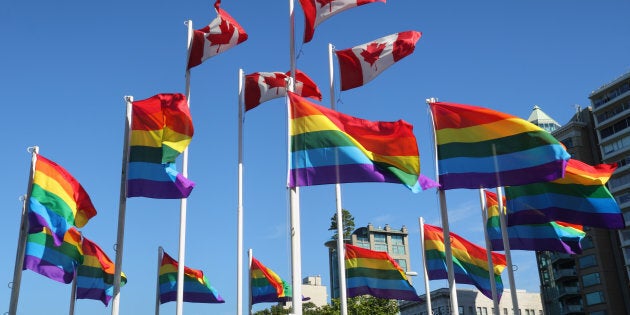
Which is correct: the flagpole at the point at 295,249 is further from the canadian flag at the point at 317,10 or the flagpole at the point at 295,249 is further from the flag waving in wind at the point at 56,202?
the flag waving in wind at the point at 56,202

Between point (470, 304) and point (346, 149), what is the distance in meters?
117

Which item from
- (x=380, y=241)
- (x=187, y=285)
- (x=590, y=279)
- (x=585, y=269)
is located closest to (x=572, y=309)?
(x=590, y=279)

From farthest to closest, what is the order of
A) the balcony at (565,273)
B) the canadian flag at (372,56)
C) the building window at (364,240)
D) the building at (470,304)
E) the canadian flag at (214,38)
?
the building window at (364,240) < the building at (470,304) < the balcony at (565,273) < the canadian flag at (372,56) < the canadian flag at (214,38)

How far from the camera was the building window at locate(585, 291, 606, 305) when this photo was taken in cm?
9781

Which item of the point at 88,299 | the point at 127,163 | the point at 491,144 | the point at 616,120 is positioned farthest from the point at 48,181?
the point at 616,120

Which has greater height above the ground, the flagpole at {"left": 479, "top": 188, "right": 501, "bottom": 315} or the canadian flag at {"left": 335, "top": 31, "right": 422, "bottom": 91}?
the canadian flag at {"left": 335, "top": 31, "right": 422, "bottom": 91}

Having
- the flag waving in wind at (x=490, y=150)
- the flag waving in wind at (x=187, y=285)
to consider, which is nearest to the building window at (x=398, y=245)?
the flag waving in wind at (x=187, y=285)

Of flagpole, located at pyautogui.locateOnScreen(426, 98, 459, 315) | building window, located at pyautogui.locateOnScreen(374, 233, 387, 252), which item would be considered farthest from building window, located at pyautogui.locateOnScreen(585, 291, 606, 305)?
flagpole, located at pyautogui.locateOnScreen(426, 98, 459, 315)

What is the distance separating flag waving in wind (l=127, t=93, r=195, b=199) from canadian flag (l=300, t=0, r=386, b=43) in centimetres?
488

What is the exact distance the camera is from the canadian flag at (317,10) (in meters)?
24.0

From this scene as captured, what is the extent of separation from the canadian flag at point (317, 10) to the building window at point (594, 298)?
8608cm

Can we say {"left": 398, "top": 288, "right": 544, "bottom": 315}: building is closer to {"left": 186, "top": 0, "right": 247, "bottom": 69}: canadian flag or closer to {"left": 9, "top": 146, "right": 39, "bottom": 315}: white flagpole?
{"left": 186, "top": 0, "right": 247, "bottom": 69}: canadian flag

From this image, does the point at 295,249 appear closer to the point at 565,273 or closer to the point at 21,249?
the point at 21,249

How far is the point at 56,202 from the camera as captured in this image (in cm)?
2255
